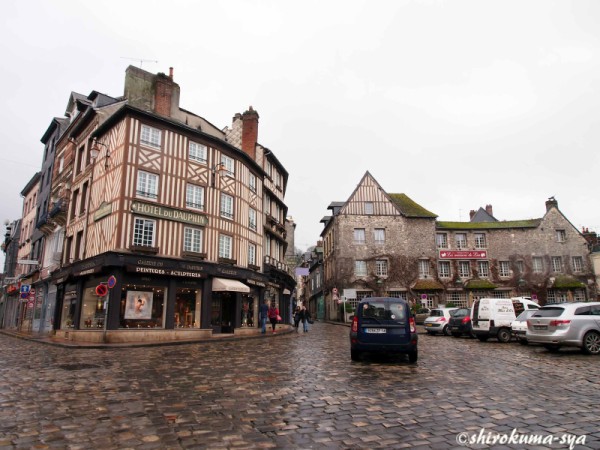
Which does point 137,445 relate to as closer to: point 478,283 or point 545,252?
point 478,283

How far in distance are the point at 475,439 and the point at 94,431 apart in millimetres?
3988

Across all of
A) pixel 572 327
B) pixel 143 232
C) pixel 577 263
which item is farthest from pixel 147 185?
pixel 577 263

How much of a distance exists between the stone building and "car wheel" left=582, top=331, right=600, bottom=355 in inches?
912

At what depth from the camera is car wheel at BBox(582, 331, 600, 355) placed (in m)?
11.1

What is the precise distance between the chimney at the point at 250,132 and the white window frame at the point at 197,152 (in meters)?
4.60

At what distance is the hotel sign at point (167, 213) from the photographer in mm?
18562

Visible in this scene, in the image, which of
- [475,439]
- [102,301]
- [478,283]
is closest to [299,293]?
[478,283]

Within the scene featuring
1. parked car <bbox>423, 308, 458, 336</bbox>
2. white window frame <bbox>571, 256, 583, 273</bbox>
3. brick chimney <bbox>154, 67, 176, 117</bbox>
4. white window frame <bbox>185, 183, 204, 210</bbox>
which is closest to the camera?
parked car <bbox>423, 308, 458, 336</bbox>

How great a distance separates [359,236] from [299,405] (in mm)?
31471

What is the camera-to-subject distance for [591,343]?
1111 centimetres

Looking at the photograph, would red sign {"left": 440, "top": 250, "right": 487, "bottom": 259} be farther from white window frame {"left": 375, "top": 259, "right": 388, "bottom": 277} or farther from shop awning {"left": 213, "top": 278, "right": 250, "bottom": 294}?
shop awning {"left": 213, "top": 278, "right": 250, "bottom": 294}

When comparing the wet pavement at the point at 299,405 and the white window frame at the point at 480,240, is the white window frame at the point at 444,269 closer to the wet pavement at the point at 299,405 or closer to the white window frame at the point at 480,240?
the white window frame at the point at 480,240

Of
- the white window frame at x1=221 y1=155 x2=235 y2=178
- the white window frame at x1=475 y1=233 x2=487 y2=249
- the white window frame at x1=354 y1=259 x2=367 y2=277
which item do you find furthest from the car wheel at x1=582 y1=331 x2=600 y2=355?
the white window frame at x1=475 y1=233 x2=487 y2=249

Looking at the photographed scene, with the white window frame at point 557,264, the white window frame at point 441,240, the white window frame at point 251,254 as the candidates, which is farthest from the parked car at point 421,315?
the white window frame at point 251,254
